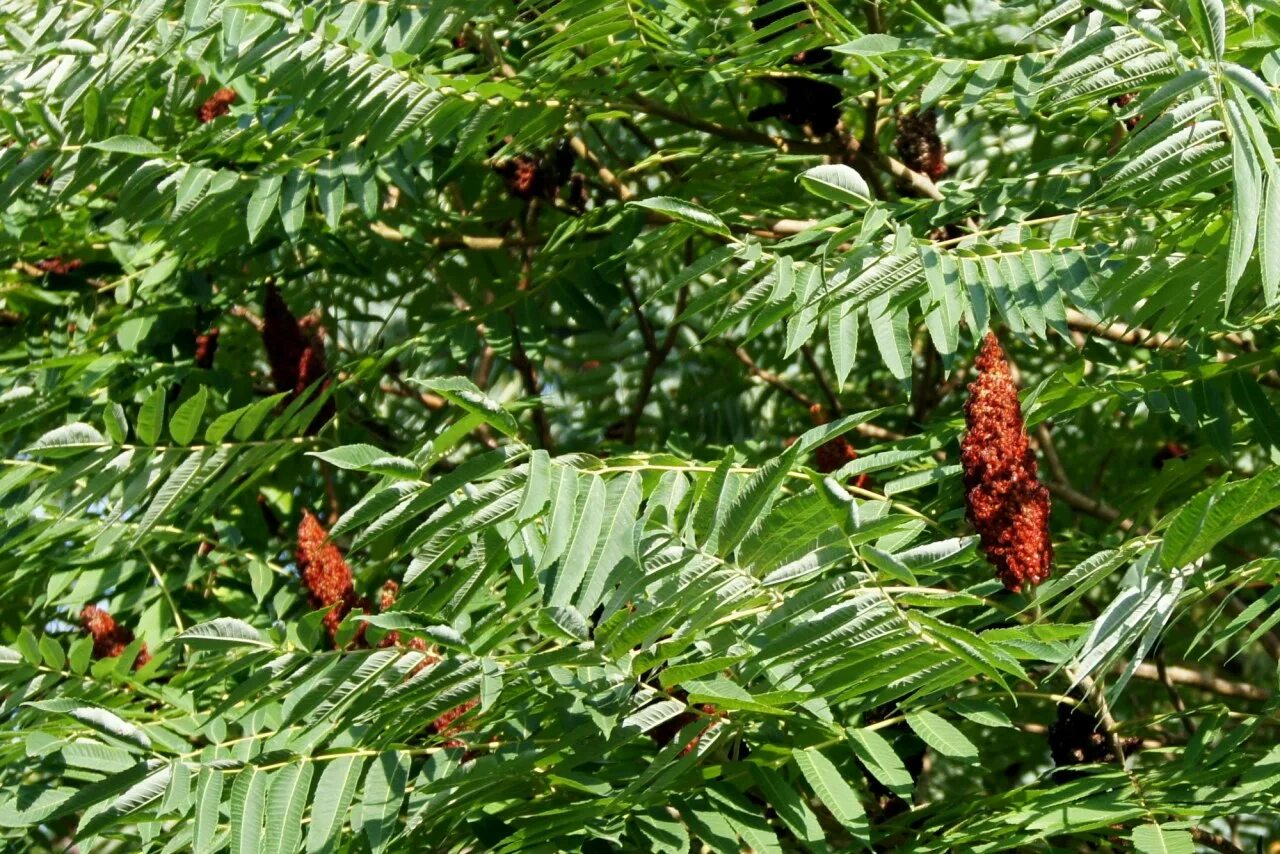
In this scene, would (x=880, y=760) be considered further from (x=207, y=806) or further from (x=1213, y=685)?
(x=1213, y=685)

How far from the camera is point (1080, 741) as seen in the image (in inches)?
122

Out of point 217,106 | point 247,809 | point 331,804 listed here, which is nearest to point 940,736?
point 331,804

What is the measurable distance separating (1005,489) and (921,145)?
159 centimetres

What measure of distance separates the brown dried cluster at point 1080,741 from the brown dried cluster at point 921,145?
5.34 feet

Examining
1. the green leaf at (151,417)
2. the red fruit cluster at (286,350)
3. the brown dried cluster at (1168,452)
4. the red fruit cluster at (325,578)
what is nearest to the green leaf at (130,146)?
the green leaf at (151,417)

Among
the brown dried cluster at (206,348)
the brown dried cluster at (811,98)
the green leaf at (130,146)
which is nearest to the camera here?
the green leaf at (130,146)

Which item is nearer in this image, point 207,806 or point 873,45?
point 207,806

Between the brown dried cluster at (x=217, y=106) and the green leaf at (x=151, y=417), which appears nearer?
the green leaf at (x=151, y=417)

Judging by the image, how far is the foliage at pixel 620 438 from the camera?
2453 mm

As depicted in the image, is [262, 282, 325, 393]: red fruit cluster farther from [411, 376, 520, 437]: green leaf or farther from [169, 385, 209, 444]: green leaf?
[411, 376, 520, 437]: green leaf

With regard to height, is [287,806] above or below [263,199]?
below

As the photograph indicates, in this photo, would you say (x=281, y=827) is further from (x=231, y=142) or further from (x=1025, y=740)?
(x=1025, y=740)

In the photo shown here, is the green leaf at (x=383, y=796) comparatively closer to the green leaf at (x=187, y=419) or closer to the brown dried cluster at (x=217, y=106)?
the green leaf at (x=187, y=419)

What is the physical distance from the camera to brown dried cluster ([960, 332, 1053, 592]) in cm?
283
